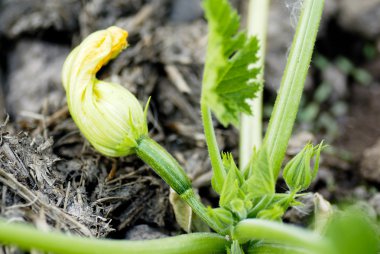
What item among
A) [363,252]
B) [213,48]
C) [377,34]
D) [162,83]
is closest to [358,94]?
[377,34]

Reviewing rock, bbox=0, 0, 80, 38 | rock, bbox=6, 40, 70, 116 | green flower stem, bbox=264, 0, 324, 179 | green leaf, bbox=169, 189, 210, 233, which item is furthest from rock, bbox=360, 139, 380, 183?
rock, bbox=0, 0, 80, 38

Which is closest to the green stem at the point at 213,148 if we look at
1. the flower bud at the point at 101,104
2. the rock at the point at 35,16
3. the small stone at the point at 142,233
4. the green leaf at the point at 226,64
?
the green leaf at the point at 226,64

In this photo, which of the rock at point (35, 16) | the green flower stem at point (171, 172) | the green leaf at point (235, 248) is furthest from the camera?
the rock at point (35, 16)

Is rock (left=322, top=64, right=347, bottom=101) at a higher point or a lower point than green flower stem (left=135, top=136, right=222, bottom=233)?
lower

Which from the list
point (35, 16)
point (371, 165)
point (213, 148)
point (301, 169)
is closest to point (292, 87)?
point (301, 169)

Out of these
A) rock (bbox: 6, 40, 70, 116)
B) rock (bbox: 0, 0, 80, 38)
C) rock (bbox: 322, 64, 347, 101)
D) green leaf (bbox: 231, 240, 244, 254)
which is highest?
rock (bbox: 0, 0, 80, 38)

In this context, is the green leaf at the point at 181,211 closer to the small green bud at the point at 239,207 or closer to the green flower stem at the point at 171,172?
the green flower stem at the point at 171,172

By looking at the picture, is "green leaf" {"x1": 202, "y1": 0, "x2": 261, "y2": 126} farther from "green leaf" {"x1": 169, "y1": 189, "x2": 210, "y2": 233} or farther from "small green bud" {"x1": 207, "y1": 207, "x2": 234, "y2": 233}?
"green leaf" {"x1": 169, "y1": 189, "x2": 210, "y2": 233}
